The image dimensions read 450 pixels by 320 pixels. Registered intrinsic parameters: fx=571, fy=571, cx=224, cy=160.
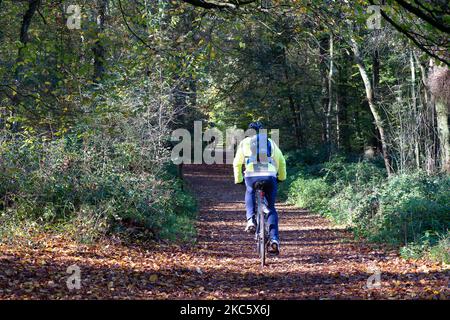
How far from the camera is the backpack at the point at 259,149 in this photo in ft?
29.7

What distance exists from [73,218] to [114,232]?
29.3 inches

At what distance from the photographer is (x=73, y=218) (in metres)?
9.84

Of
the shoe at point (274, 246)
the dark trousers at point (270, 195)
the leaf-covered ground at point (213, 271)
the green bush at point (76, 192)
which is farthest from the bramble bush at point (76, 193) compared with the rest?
the shoe at point (274, 246)

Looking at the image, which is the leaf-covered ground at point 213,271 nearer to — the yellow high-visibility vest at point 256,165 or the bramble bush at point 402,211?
the bramble bush at point 402,211

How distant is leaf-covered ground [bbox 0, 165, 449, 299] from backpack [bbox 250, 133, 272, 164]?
173cm

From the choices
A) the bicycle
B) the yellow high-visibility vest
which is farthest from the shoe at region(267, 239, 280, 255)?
the yellow high-visibility vest

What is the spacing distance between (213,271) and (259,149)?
6.70 feet

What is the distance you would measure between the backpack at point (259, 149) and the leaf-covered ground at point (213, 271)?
1.73 m

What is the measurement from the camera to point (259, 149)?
356 inches

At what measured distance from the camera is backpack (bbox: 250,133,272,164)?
29.7 feet

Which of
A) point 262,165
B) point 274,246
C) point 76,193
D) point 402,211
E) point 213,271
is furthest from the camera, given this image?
point 402,211
